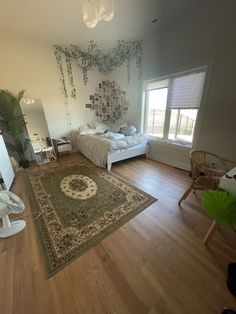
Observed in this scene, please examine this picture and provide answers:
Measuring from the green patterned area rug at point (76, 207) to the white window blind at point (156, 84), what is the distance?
7.74 ft

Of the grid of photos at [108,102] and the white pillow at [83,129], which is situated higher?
the grid of photos at [108,102]

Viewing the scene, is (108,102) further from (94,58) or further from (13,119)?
(13,119)

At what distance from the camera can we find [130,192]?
229 cm

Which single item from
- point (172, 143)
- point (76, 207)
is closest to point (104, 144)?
point (76, 207)

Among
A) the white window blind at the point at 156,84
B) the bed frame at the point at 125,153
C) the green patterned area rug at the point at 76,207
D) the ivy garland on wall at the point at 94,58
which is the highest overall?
the ivy garland on wall at the point at 94,58

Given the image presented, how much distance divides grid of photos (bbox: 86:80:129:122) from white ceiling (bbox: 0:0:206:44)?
1.33m

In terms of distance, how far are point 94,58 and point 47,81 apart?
5.16 feet

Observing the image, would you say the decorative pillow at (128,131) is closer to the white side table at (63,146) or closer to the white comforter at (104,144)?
the white comforter at (104,144)

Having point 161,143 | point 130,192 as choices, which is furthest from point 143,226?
point 161,143

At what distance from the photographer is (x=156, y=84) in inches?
131

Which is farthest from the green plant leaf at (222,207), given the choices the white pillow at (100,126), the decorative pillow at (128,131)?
the white pillow at (100,126)

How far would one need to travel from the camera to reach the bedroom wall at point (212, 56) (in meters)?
2.16

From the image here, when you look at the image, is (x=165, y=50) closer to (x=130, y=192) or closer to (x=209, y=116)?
(x=209, y=116)

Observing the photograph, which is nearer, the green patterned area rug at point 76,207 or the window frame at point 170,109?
the green patterned area rug at point 76,207
